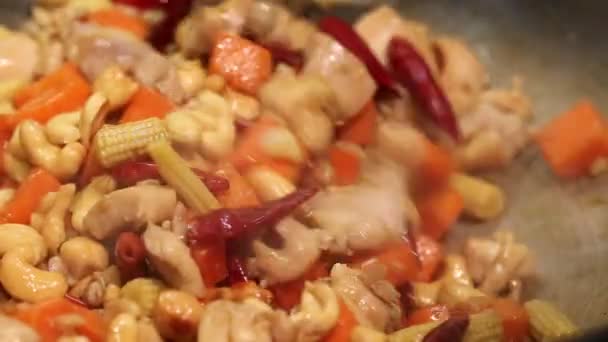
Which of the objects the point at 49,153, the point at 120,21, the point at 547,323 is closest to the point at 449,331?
the point at 547,323

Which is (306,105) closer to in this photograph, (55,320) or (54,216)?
(54,216)

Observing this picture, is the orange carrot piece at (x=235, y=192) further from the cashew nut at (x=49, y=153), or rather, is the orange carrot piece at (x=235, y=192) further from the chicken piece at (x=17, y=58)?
the chicken piece at (x=17, y=58)

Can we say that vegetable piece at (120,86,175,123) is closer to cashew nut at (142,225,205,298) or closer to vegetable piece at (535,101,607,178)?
cashew nut at (142,225,205,298)

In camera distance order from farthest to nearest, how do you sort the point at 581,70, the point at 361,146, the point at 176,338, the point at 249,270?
1. the point at 581,70
2. the point at 361,146
3. the point at 249,270
4. the point at 176,338

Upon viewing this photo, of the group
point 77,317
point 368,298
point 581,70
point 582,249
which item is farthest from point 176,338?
point 581,70

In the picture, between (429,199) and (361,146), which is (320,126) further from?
(429,199)

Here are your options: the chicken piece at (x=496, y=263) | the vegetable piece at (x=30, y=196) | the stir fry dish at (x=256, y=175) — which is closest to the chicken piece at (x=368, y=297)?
the stir fry dish at (x=256, y=175)

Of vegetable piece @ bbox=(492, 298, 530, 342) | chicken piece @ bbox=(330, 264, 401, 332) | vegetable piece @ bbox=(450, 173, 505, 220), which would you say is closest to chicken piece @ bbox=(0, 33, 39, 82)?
chicken piece @ bbox=(330, 264, 401, 332)
